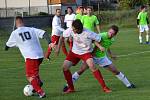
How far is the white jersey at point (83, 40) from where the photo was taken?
1264 cm

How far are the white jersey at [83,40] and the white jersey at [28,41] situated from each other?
880 millimetres

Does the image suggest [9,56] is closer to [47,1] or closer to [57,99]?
[57,99]

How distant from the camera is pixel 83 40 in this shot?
12.6 meters

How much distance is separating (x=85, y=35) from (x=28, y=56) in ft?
4.87

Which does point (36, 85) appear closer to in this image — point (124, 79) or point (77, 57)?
point (77, 57)

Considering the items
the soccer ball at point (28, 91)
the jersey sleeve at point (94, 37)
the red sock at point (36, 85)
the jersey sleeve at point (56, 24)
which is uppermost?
the jersey sleeve at point (94, 37)

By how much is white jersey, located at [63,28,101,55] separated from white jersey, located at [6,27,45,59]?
2.89 feet

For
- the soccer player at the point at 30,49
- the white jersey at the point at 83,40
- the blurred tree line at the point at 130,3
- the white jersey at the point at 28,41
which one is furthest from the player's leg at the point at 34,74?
the blurred tree line at the point at 130,3

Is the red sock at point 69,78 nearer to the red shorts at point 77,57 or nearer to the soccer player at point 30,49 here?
the red shorts at point 77,57

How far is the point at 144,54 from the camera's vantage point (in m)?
23.3

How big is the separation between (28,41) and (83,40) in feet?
4.43

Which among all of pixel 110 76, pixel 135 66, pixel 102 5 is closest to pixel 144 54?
pixel 135 66

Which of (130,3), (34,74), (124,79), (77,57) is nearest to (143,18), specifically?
(124,79)

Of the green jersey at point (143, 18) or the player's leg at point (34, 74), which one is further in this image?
the green jersey at point (143, 18)
